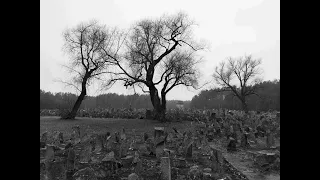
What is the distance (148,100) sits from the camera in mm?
25906

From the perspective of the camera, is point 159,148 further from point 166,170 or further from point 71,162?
point 71,162

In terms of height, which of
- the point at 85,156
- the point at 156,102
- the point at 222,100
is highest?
the point at 156,102

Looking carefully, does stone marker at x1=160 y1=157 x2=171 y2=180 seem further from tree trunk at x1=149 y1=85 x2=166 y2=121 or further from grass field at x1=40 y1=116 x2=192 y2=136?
tree trunk at x1=149 y1=85 x2=166 y2=121

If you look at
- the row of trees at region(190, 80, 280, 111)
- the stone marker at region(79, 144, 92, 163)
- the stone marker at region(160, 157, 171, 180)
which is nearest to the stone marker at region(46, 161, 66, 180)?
the stone marker at region(79, 144, 92, 163)

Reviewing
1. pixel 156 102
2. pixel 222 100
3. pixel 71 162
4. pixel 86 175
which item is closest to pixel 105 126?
pixel 156 102

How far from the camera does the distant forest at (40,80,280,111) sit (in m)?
21.4

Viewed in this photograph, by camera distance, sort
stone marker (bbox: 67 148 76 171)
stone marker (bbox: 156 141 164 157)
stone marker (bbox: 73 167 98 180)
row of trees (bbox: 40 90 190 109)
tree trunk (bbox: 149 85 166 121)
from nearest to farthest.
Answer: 1. stone marker (bbox: 73 167 98 180)
2. stone marker (bbox: 67 148 76 171)
3. stone marker (bbox: 156 141 164 157)
4. tree trunk (bbox: 149 85 166 121)
5. row of trees (bbox: 40 90 190 109)

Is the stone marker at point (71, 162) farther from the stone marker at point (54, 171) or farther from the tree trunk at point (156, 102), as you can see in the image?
the tree trunk at point (156, 102)

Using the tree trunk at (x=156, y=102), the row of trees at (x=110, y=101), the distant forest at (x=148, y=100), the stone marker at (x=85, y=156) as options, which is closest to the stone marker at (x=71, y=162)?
the stone marker at (x=85, y=156)

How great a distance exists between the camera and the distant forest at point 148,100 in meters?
21.4
